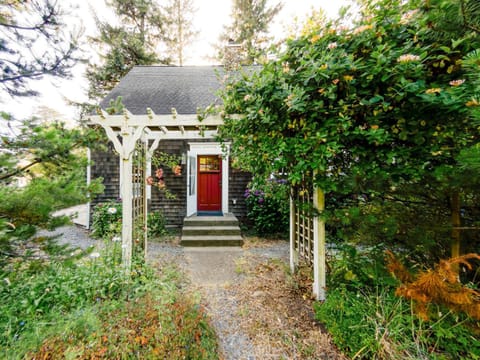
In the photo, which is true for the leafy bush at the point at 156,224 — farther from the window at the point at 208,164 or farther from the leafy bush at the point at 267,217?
the leafy bush at the point at 267,217

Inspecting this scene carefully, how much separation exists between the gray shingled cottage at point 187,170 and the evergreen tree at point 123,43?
402 cm

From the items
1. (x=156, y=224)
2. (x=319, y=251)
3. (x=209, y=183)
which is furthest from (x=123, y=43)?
(x=319, y=251)

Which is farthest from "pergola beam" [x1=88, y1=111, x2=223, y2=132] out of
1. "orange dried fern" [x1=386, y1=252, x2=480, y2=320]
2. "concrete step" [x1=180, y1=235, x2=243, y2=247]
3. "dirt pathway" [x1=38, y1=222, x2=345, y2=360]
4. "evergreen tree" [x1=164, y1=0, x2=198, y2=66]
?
"evergreen tree" [x1=164, y1=0, x2=198, y2=66]

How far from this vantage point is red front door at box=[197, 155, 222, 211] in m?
6.89

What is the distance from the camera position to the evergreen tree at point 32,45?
200cm

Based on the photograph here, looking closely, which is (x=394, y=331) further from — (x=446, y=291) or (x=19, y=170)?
(x=19, y=170)

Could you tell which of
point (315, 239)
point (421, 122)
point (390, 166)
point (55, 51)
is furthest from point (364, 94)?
point (55, 51)

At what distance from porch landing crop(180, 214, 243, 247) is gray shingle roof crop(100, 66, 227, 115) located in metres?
2.75

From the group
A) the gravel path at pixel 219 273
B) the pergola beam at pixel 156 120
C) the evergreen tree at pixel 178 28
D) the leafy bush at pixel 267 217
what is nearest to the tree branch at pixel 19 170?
the gravel path at pixel 219 273

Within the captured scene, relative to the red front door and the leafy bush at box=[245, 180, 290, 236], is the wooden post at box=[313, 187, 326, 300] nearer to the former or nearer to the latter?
the leafy bush at box=[245, 180, 290, 236]

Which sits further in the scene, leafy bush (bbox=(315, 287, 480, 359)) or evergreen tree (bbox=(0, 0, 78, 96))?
evergreen tree (bbox=(0, 0, 78, 96))

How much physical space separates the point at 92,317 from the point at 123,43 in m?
11.4

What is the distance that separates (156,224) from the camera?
5926 mm

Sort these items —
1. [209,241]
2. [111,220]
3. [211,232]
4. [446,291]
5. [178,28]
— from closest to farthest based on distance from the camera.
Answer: [446,291]
[209,241]
[211,232]
[111,220]
[178,28]
